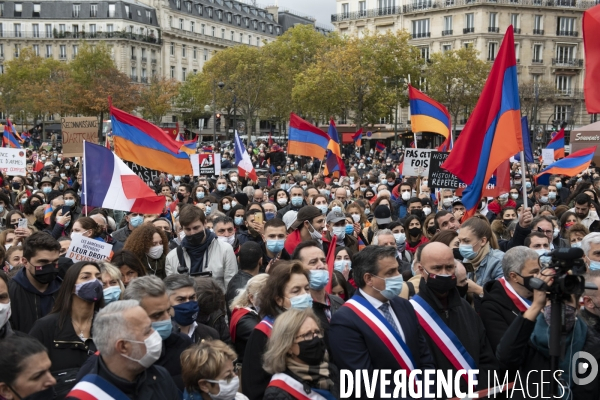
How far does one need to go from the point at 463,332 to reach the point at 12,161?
12301 millimetres

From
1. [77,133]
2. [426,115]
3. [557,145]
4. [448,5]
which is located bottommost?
[557,145]

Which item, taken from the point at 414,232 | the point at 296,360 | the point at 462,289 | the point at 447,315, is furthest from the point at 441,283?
the point at 414,232

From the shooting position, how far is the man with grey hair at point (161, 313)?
181 inches

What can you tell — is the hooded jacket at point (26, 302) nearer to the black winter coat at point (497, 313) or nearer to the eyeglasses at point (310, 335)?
the eyeglasses at point (310, 335)

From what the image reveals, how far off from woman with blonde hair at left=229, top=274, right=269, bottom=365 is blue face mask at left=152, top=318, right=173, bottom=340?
2.56ft

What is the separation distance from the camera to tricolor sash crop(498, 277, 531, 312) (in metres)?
5.11

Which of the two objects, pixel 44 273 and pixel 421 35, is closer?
pixel 44 273

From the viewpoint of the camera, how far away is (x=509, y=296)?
5156 mm

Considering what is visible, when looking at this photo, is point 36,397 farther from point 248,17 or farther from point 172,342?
point 248,17

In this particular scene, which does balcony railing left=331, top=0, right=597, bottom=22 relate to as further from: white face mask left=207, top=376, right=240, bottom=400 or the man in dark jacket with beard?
white face mask left=207, top=376, right=240, bottom=400

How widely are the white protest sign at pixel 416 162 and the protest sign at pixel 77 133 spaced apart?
262 inches

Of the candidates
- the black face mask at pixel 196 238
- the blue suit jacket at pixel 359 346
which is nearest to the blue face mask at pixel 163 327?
the blue suit jacket at pixel 359 346

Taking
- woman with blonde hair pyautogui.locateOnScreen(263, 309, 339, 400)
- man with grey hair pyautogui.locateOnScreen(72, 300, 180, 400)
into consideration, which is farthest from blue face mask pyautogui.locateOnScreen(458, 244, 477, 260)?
man with grey hair pyautogui.locateOnScreen(72, 300, 180, 400)

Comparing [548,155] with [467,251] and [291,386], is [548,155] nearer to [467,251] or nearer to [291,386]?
[467,251]
